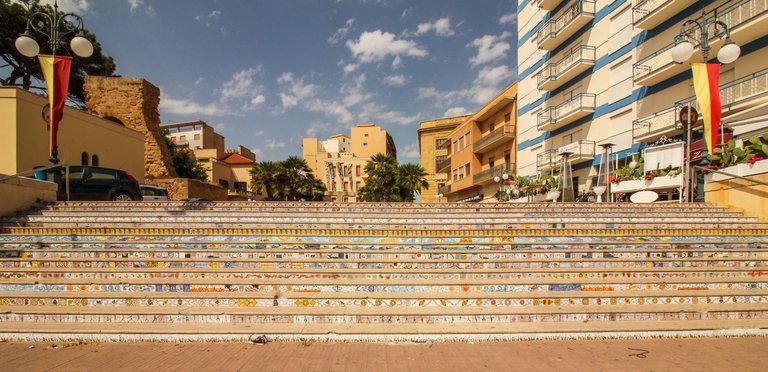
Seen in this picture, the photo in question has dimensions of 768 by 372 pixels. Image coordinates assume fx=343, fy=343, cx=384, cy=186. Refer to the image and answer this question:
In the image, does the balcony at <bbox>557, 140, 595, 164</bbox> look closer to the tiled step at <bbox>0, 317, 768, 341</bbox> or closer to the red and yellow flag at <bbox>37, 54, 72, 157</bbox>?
the tiled step at <bbox>0, 317, 768, 341</bbox>

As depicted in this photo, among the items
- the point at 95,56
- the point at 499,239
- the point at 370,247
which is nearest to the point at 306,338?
the point at 370,247

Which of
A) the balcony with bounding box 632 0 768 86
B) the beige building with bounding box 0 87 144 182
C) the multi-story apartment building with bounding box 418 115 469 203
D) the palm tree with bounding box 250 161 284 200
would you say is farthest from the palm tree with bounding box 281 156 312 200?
the balcony with bounding box 632 0 768 86

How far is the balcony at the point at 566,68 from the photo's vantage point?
70.2 feet

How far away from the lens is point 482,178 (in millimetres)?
31391

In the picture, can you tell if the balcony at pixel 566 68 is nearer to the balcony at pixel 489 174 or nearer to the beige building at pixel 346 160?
the balcony at pixel 489 174

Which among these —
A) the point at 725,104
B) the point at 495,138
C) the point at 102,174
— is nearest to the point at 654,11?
the point at 725,104

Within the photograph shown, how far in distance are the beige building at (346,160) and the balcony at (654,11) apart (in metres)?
38.4

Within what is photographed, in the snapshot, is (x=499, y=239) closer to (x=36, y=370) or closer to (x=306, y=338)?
(x=306, y=338)

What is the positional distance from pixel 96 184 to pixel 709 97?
19.1 meters

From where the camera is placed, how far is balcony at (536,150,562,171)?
23.4 metres

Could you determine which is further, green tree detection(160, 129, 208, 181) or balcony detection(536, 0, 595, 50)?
green tree detection(160, 129, 208, 181)

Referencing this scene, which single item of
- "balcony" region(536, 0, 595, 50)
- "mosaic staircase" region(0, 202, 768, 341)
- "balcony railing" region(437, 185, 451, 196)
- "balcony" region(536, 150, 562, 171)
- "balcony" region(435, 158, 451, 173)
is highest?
"balcony" region(536, 0, 595, 50)

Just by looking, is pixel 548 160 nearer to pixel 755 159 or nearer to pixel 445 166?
pixel 755 159

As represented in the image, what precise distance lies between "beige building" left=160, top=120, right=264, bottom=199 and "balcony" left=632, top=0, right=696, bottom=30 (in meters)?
32.5
